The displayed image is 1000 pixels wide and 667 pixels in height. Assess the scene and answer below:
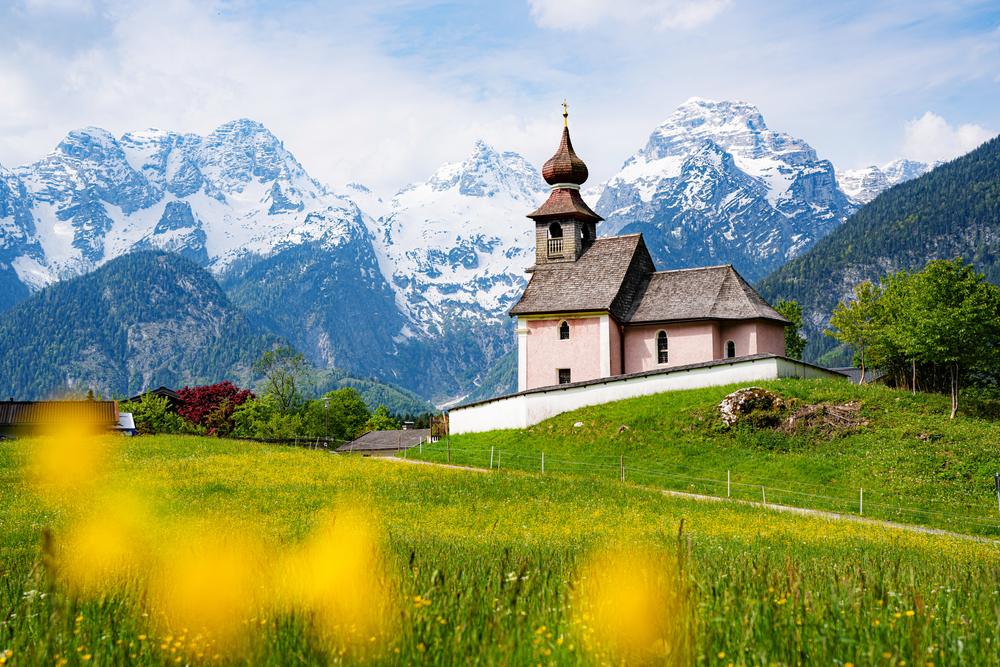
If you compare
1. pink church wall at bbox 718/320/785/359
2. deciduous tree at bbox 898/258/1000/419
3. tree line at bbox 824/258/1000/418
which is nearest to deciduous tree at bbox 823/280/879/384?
tree line at bbox 824/258/1000/418

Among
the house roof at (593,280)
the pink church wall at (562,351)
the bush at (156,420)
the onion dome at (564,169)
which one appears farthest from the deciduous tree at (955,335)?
the bush at (156,420)

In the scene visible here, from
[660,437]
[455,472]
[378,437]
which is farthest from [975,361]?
[378,437]

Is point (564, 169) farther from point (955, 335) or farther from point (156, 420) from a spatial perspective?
point (156, 420)

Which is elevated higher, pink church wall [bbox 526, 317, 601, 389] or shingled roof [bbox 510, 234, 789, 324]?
shingled roof [bbox 510, 234, 789, 324]

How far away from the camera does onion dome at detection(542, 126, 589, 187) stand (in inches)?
2137

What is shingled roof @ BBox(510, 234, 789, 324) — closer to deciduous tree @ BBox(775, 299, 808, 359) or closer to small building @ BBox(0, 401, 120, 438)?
deciduous tree @ BBox(775, 299, 808, 359)

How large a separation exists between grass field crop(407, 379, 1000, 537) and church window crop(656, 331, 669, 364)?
24.6ft

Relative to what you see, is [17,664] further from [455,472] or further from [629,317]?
[629,317]

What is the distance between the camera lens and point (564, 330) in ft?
152

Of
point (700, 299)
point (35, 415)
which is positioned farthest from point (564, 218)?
point (35, 415)

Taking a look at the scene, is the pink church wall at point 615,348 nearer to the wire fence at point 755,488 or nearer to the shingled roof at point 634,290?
the shingled roof at point 634,290

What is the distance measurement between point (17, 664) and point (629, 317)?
41966 millimetres

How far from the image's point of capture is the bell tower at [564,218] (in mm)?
51406

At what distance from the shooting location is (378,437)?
10156cm
